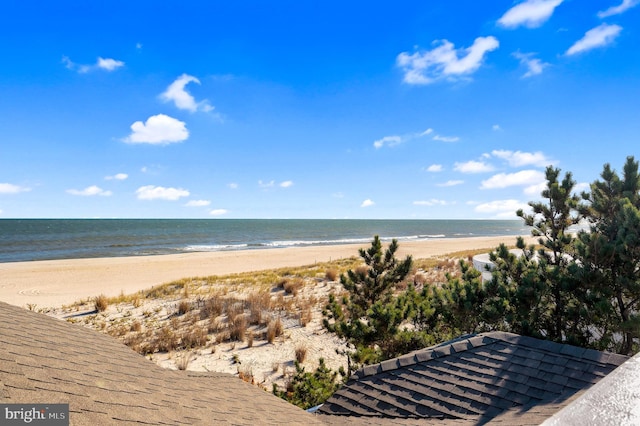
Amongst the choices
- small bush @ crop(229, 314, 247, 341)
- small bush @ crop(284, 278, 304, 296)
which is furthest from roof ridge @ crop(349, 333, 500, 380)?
small bush @ crop(284, 278, 304, 296)

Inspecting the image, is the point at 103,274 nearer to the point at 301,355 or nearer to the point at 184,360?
the point at 184,360

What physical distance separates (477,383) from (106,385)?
4795 mm

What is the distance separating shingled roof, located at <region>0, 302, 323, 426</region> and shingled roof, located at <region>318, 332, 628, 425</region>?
1.35m

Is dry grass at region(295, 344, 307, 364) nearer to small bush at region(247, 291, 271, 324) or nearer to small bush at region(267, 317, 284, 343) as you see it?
small bush at region(267, 317, 284, 343)

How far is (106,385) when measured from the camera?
292cm

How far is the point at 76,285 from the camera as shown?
925 inches

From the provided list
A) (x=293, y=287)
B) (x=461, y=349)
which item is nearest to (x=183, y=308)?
(x=293, y=287)

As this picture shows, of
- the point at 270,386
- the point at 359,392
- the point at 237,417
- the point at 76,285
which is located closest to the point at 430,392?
the point at 359,392

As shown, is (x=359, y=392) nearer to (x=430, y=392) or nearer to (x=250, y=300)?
(x=430, y=392)

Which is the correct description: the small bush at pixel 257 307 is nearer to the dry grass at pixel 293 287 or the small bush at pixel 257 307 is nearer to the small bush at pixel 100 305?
the dry grass at pixel 293 287

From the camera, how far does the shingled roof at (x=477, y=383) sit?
4.56m

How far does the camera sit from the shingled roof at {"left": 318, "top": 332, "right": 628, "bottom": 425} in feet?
15.0

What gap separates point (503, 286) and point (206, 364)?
8.61 m

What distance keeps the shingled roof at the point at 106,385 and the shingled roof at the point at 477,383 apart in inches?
53.3
